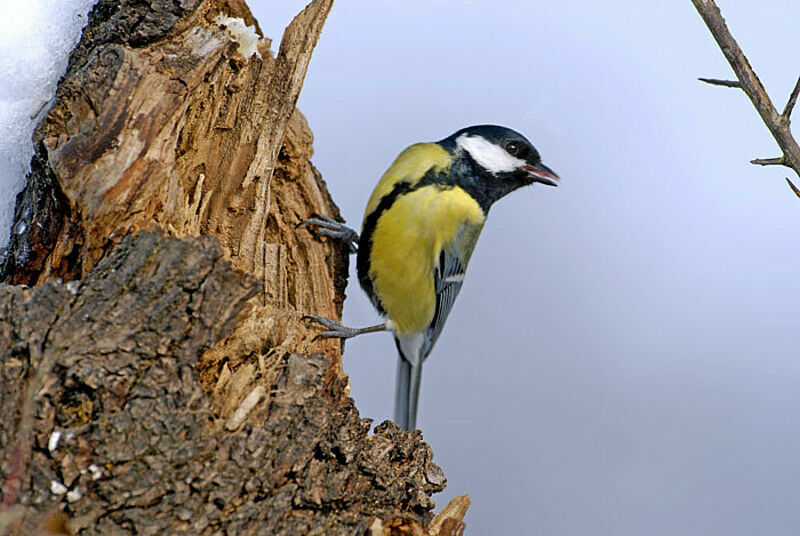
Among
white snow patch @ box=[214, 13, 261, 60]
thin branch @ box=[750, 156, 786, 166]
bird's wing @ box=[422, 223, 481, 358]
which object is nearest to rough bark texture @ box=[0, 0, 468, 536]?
white snow patch @ box=[214, 13, 261, 60]

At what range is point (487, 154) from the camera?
145 cm

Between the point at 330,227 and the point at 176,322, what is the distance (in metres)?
0.52

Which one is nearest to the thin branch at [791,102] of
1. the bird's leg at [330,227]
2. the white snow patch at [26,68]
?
the bird's leg at [330,227]

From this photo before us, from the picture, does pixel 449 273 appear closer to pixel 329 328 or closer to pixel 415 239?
pixel 415 239

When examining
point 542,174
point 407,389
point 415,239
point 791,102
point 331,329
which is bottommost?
point 407,389

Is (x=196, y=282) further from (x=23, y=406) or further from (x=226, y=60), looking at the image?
(x=226, y=60)

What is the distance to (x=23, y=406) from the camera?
74 centimetres

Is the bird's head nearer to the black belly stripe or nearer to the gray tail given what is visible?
the black belly stripe

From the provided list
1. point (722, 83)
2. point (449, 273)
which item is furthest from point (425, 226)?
point (722, 83)

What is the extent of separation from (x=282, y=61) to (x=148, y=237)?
44 cm

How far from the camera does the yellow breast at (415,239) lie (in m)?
1.36

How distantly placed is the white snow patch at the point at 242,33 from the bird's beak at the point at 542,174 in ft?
1.85

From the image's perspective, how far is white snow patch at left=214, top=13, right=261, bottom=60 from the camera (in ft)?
3.80

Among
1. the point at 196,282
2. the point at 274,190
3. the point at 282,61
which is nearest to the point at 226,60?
Result: the point at 282,61
